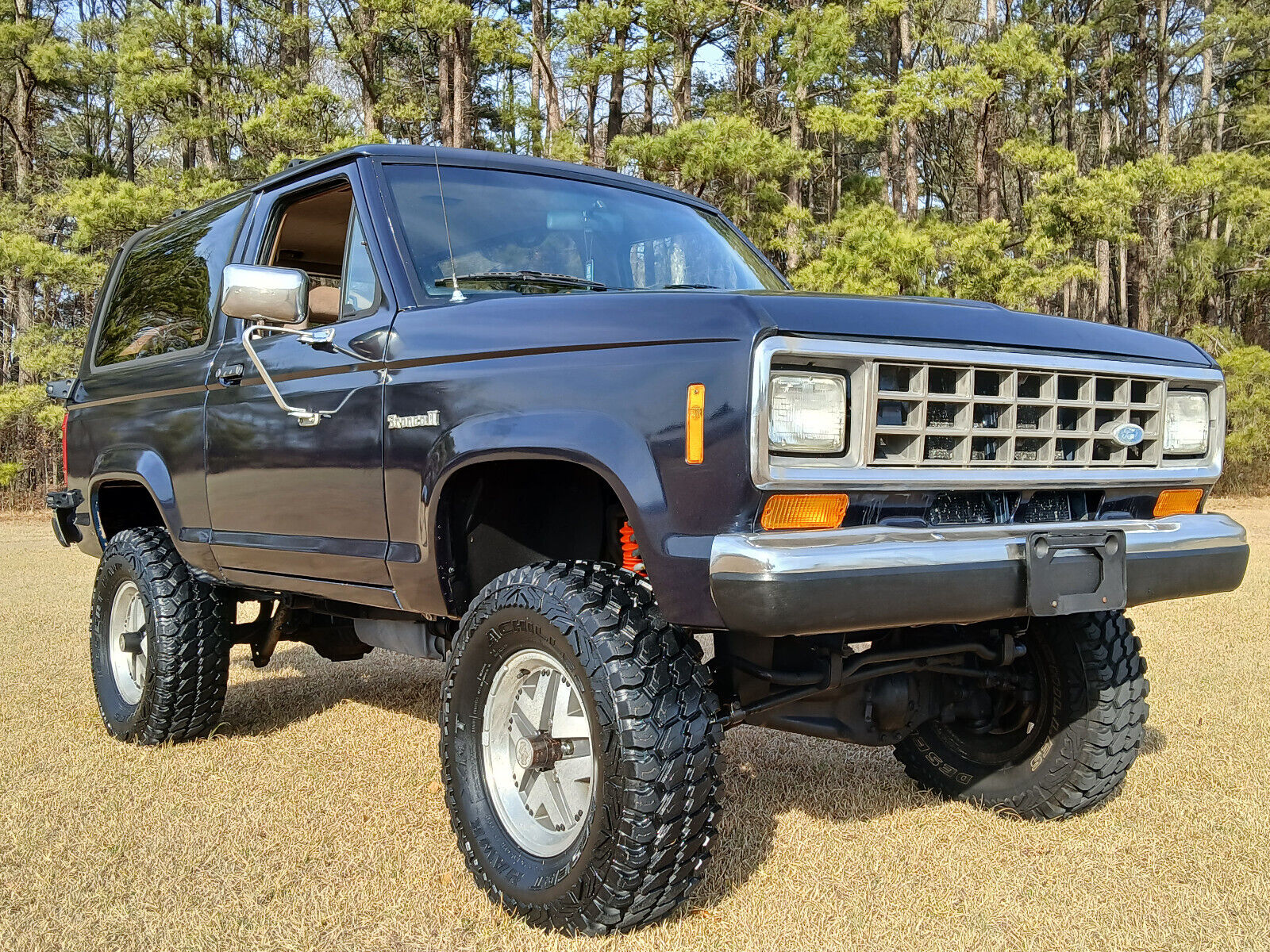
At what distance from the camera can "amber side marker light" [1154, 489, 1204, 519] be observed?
3289 mm

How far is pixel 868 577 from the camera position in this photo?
240 cm

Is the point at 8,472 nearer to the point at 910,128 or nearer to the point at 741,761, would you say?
the point at 910,128

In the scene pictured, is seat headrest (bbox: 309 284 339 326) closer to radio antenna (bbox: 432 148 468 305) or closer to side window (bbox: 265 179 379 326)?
side window (bbox: 265 179 379 326)

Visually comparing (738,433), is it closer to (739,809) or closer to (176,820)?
(739,809)

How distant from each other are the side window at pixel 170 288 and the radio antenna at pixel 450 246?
46.2 inches

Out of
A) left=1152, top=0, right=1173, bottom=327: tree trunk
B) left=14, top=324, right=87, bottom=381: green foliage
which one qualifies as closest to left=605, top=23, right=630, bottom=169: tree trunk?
left=14, top=324, right=87, bottom=381: green foliage

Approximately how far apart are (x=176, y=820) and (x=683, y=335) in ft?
8.34

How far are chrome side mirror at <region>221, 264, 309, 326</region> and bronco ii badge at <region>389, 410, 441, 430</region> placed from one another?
44cm

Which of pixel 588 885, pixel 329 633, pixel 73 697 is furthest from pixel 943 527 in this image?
pixel 73 697

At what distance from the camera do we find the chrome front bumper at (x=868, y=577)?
2.33 m

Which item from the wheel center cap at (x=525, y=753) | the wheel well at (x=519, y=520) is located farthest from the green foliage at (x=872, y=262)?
the wheel center cap at (x=525, y=753)

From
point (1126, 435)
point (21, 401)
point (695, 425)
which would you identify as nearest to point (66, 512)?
point (695, 425)

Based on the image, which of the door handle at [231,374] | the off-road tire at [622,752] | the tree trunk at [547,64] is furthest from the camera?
the tree trunk at [547,64]

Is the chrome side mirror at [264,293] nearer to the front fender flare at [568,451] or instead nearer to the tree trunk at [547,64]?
the front fender flare at [568,451]
